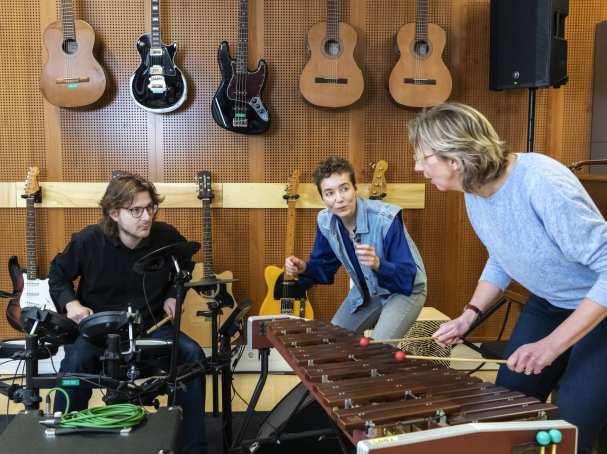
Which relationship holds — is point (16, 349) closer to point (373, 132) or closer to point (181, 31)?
point (181, 31)

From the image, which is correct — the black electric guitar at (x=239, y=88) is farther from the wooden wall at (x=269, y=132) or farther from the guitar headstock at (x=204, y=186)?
the guitar headstock at (x=204, y=186)

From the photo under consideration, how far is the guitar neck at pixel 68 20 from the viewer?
3.94m

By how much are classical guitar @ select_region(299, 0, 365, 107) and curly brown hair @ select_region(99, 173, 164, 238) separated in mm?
1474

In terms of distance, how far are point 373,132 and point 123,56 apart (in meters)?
1.90

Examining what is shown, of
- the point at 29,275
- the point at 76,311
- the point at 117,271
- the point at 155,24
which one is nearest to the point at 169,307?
the point at 117,271

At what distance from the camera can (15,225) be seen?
13.8ft

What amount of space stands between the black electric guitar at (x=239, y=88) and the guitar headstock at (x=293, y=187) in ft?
1.62

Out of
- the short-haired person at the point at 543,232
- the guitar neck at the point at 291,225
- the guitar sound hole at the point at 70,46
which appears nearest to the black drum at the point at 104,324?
the short-haired person at the point at 543,232

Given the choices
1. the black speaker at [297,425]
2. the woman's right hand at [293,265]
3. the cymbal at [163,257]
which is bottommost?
the black speaker at [297,425]

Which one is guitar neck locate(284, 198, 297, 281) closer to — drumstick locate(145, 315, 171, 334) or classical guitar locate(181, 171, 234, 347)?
classical guitar locate(181, 171, 234, 347)

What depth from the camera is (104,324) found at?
2.48m

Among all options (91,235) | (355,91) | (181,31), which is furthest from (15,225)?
(355,91)

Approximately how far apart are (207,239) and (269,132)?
915mm

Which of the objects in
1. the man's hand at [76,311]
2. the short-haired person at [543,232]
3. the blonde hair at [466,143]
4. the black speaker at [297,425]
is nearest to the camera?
the short-haired person at [543,232]
